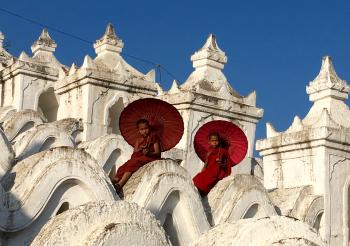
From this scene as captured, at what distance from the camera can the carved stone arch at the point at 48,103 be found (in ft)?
65.8

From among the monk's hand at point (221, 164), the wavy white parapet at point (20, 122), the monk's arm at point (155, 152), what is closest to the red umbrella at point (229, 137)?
the monk's hand at point (221, 164)

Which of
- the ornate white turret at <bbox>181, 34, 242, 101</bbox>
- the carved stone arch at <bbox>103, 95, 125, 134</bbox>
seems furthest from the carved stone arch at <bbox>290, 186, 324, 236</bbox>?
the carved stone arch at <bbox>103, 95, 125, 134</bbox>

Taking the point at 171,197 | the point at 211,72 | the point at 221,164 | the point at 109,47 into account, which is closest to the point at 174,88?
the point at 211,72

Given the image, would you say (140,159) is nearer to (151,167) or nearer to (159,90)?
(151,167)

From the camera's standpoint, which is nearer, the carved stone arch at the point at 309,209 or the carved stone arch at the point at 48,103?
the carved stone arch at the point at 309,209

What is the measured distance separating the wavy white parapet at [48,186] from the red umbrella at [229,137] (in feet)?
9.07

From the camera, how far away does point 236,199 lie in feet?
33.6

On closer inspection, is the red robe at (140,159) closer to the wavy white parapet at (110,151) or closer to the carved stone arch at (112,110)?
the wavy white parapet at (110,151)

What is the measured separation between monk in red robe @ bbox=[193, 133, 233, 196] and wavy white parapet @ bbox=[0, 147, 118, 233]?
80.2 inches

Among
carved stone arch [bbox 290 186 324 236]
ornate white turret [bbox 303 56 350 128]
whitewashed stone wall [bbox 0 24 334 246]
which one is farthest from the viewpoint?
ornate white turret [bbox 303 56 350 128]

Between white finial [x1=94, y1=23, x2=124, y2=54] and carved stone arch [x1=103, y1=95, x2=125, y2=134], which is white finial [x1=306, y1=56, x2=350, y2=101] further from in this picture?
white finial [x1=94, y1=23, x2=124, y2=54]

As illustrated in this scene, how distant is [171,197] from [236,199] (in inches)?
42.9

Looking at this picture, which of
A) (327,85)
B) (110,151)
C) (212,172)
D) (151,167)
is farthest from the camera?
(327,85)

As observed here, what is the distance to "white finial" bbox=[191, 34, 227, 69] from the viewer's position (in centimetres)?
1541
